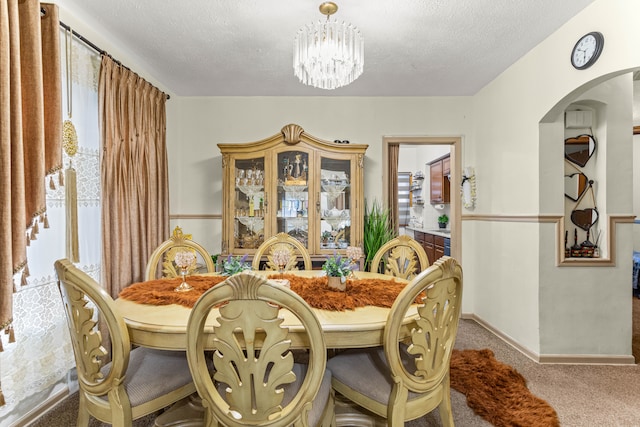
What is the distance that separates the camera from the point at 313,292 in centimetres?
172

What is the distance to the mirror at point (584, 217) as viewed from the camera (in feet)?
8.48

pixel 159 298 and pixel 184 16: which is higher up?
pixel 184 16

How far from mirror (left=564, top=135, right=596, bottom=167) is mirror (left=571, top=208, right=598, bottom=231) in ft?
1.19

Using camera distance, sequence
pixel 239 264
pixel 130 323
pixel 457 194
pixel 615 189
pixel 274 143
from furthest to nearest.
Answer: pixel 457 194 → pixel 274 143 → pixel 615 189 → pixel 239 264 → pixel 130 323

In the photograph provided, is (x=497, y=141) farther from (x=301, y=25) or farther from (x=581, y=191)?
(x=301, y=25)

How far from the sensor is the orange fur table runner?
1.55 metres

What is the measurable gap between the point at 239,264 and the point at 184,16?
5.34ft

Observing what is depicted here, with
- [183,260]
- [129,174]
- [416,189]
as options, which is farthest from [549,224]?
[416,189]

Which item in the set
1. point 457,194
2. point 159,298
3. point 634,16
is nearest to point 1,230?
point 159,298

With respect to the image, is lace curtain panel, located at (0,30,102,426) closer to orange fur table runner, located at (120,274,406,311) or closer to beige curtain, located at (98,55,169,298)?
beige curtain, located at (98,55,169,298)

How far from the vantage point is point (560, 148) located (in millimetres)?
2568

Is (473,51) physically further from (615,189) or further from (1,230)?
(1,230)

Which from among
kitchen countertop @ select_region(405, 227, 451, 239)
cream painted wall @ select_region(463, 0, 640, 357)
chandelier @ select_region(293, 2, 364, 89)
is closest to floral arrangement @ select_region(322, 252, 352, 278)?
chandelier @ select_region(293, 2, 364, 89)

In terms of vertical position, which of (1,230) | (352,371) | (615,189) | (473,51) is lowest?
(352,371)
